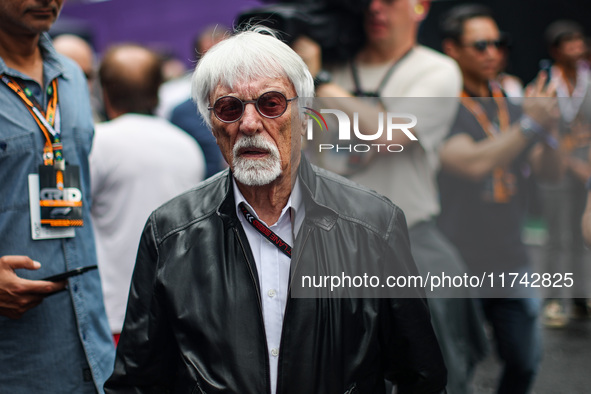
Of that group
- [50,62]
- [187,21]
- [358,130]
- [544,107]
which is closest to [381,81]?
[544,107]

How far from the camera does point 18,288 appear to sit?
6.51 feet

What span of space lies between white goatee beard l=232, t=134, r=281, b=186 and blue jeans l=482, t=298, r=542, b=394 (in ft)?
5.79

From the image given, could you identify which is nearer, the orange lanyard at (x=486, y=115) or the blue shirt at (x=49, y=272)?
the blue shirt at (x=49, y=272)

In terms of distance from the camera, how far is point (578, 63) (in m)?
5.71

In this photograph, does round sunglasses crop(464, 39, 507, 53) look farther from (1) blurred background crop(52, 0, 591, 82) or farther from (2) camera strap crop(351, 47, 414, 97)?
(1) blurred background crop(52, 0, 591, 82)

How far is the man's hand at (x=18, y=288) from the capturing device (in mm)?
1978

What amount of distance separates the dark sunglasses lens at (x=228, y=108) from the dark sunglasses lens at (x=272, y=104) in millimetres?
58

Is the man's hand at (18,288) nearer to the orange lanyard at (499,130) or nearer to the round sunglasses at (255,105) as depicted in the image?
the round sunglasses at (255,105)

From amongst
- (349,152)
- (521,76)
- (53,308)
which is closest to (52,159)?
(53,308)

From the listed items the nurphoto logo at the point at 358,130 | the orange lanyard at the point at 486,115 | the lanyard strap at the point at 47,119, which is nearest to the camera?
the nurphoto logo at the point at 358,130

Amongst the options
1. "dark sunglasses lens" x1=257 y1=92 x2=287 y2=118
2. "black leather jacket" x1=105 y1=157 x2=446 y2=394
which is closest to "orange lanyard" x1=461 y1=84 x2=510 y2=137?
"black leather jacket" x1=105 y1=157 x2=446 y2=394

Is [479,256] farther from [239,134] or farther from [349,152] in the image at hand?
[239,134]

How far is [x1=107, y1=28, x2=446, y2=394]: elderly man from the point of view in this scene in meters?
1.71

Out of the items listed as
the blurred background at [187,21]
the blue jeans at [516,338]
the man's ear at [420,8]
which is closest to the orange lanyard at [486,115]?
the man's ear at [420,8]
